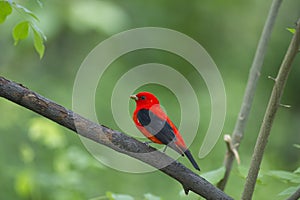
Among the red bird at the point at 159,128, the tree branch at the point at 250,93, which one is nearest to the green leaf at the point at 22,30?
the red bird at the point at 159,128

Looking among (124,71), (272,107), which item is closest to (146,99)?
(272,107)

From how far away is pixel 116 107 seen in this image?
5137 millimetres

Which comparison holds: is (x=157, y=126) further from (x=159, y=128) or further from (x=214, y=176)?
(x=214, y=176)

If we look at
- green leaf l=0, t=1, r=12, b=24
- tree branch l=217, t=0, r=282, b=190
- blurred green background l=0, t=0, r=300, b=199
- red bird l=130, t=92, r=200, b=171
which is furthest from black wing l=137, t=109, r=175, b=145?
blurred green background l=0, t=0, r=300, b=199

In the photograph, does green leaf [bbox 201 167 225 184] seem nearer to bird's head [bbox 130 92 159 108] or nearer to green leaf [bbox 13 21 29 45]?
bird's head [bbox 130 92 159 108]

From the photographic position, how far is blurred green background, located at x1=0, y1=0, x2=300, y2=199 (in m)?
4.79

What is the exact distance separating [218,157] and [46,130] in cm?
246

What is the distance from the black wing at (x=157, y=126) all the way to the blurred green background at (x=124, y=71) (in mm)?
1196

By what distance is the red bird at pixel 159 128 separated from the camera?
8.55ft

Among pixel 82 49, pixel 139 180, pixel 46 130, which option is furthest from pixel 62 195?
pixel 82 49

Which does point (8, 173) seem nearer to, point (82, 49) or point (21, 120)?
point (21, 120)

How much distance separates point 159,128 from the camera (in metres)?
2.68

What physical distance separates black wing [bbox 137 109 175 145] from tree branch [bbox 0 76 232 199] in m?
0.35

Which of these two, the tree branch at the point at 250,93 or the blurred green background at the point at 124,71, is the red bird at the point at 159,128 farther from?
the blurred green background at the point at 124,71
